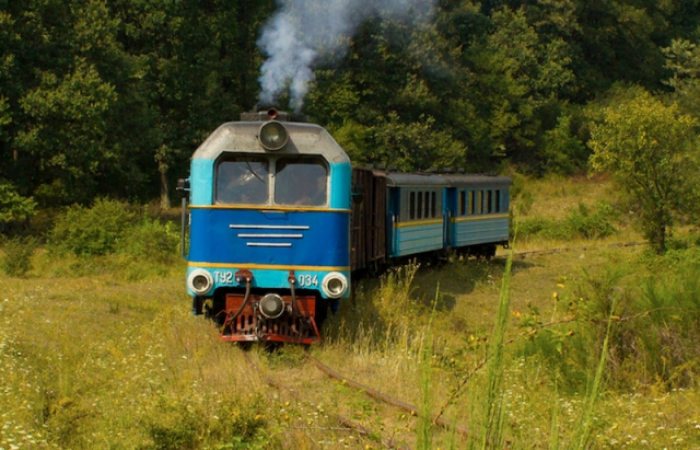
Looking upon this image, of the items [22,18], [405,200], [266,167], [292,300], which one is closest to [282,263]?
[292,300]

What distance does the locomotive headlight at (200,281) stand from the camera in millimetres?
10438

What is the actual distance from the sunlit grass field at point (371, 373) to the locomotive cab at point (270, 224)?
0.55 m

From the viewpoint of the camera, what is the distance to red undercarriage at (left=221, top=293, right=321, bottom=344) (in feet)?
33.5

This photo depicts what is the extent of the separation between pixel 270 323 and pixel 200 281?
0.94 m

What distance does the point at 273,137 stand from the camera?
10.5 m

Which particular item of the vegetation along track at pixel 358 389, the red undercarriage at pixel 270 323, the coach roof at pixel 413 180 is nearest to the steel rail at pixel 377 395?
the vegetation along track at pixel 358 389


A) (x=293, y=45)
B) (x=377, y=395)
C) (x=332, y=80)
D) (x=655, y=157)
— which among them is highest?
(x=332, y=80)

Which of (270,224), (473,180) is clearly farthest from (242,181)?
(473,180)

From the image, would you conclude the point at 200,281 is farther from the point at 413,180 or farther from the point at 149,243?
the point at 149,243

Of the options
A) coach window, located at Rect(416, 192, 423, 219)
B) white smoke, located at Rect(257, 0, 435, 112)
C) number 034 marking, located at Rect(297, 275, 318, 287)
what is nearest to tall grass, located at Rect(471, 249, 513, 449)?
number 034 marking, located at Rect(297, 275, 318, 287)

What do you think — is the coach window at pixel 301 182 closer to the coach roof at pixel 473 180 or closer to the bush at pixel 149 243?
the coach roof at pixel 473 180

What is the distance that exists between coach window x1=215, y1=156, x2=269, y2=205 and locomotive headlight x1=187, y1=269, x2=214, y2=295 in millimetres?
860

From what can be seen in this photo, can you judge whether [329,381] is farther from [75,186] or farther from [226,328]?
[75,186]

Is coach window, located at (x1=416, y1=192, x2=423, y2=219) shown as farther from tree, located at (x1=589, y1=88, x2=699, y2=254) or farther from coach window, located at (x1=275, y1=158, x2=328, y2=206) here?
coach window, located at (x1=275, y1=158, x2=328, y2=206)
